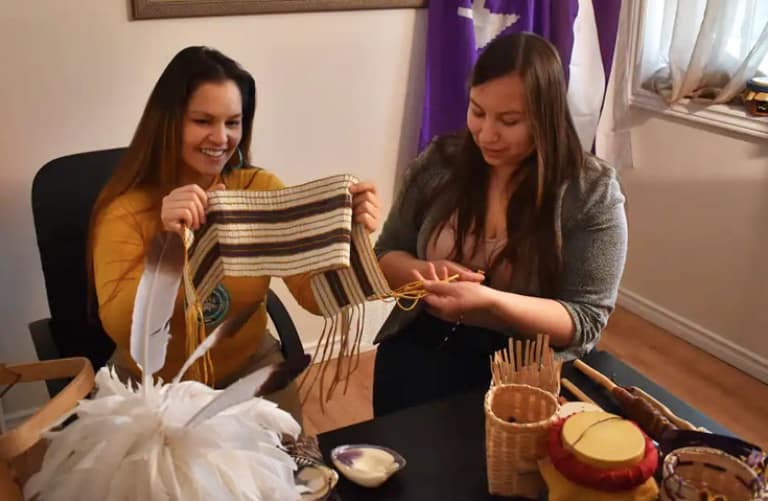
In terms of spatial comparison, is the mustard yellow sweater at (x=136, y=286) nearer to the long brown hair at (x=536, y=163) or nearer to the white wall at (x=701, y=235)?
the long brown hair at (x=536, y=163)

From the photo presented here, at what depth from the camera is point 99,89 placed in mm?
2059

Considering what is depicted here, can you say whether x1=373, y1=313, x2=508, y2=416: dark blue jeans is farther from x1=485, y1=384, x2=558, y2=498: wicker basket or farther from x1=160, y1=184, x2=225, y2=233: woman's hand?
x1=160, y1=184, x2=225, y2=233: woman's hand

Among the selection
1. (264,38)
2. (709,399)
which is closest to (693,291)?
(709,399)

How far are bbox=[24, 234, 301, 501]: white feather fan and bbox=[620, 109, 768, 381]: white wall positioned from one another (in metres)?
2.19

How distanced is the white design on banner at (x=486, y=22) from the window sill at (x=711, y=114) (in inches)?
28.3

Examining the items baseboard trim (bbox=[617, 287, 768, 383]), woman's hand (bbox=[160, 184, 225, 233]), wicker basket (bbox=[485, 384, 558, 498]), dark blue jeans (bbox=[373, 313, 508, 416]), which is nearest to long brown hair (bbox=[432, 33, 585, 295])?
dark blue jeans (bbox=[373, 313, 508, 416])

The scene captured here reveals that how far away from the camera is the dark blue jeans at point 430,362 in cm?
158

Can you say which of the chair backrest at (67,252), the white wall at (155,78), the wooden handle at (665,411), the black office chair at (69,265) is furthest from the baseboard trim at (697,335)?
the chair backrest at (67,252)

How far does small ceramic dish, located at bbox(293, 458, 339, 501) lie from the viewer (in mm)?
994

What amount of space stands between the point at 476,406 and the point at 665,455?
0.31 meters

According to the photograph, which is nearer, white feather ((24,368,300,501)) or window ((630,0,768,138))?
white feather ((24,368,300,501))

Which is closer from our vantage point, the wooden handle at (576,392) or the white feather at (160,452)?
the white feather at (160,452)

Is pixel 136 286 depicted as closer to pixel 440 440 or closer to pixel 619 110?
pixel 440 440

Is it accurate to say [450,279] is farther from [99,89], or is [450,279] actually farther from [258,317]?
[99,89]
